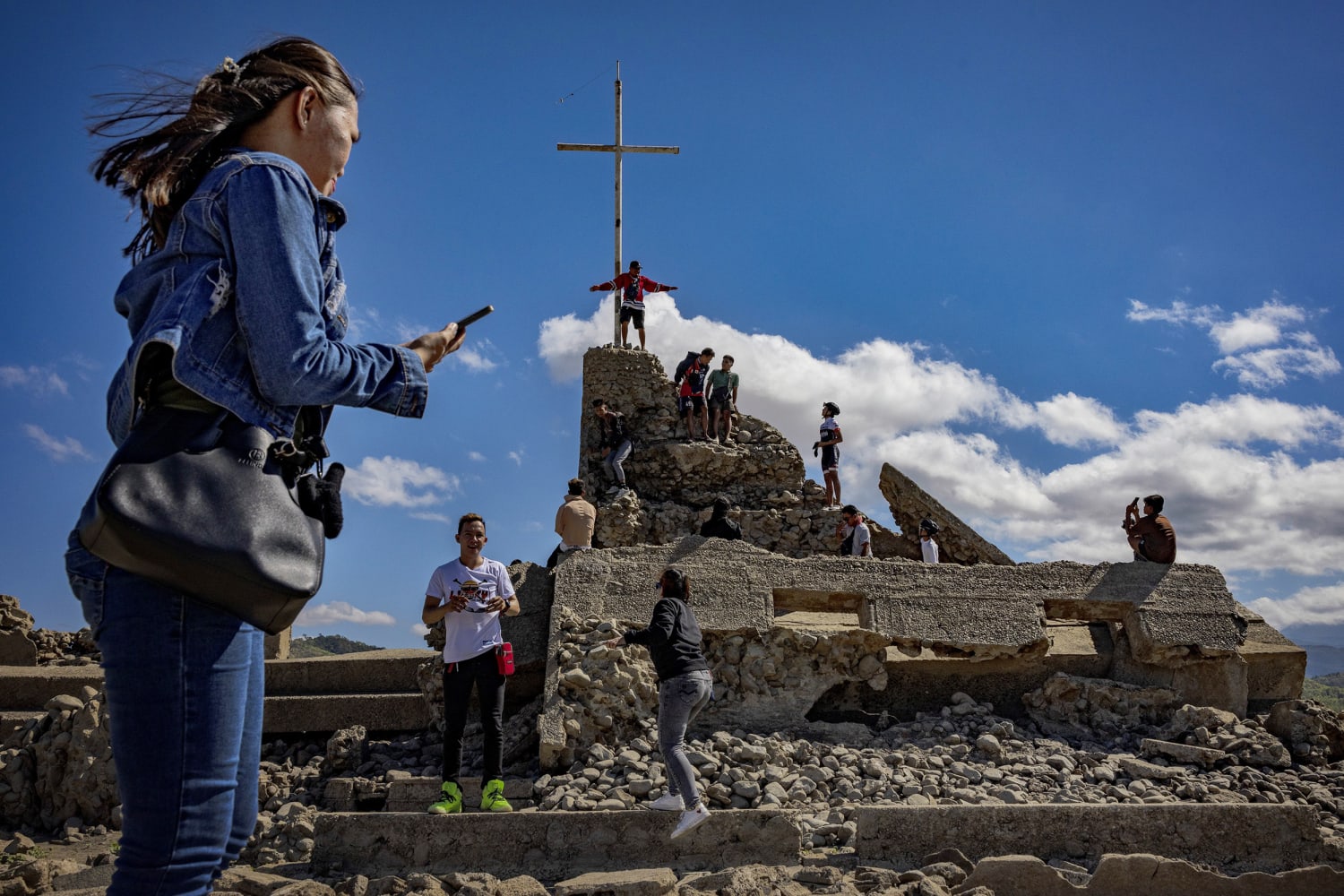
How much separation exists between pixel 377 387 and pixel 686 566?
6680 mm

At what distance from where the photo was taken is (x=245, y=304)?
6.21 feet

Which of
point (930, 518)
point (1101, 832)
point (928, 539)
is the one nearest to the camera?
point (1101, 832)

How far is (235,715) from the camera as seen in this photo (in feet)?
5.90

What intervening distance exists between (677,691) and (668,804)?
2.16ft

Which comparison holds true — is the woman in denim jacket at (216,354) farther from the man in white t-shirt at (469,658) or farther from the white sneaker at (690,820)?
the man in white t-shirt at (469,658)

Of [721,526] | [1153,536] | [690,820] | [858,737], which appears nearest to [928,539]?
[1153,536]

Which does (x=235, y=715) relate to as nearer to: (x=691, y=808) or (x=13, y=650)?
(x=691, y=808)

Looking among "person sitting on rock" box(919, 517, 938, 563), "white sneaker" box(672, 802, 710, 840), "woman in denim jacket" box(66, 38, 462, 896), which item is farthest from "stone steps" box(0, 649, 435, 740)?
"woman in denim jacket" box(66, 38, 462, 896)

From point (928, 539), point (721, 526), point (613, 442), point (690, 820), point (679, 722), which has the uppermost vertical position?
point (613, 442)

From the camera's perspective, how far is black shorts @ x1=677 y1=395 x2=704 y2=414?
15.9 m

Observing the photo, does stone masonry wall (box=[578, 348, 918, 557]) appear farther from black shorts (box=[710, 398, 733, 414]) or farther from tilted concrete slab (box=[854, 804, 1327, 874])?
tilted concrete slab (box=[854, 804, 1327, 874])

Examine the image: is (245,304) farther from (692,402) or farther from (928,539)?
(692,402)

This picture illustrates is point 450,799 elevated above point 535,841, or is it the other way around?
point 450,799

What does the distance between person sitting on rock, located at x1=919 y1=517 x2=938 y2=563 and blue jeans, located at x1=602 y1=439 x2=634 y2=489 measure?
4.51m
